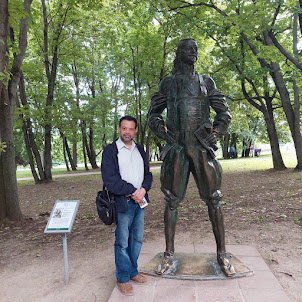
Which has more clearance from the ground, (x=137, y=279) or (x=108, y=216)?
(x=108, y=216)

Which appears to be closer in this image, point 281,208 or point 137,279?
point 137,279

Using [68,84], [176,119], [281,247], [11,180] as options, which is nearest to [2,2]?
[11,180]

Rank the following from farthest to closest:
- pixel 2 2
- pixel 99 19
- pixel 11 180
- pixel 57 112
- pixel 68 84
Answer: pixel 68 84 → pixel 99 19 → pixel 57 112 → pixel 11 180 → pixel 2 2

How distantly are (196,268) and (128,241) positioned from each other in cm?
93

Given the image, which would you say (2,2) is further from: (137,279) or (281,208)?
(281,208)

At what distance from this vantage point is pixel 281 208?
6.87 metres

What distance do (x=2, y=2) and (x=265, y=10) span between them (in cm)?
718

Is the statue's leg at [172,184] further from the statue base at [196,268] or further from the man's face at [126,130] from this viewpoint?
the man's face at [126,130]

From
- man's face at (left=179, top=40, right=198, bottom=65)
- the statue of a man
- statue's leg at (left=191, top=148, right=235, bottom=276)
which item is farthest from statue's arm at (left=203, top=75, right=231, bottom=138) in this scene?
statue's leg at (left=191, top=148, right=235, bottom=276)

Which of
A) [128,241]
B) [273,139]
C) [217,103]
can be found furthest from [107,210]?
[273,139]

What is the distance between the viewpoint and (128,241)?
3.30 meters

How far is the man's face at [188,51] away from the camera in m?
3.44

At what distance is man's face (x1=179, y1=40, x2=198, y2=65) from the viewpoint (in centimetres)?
344

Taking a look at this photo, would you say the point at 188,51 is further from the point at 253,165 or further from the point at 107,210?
the point at 253,165
